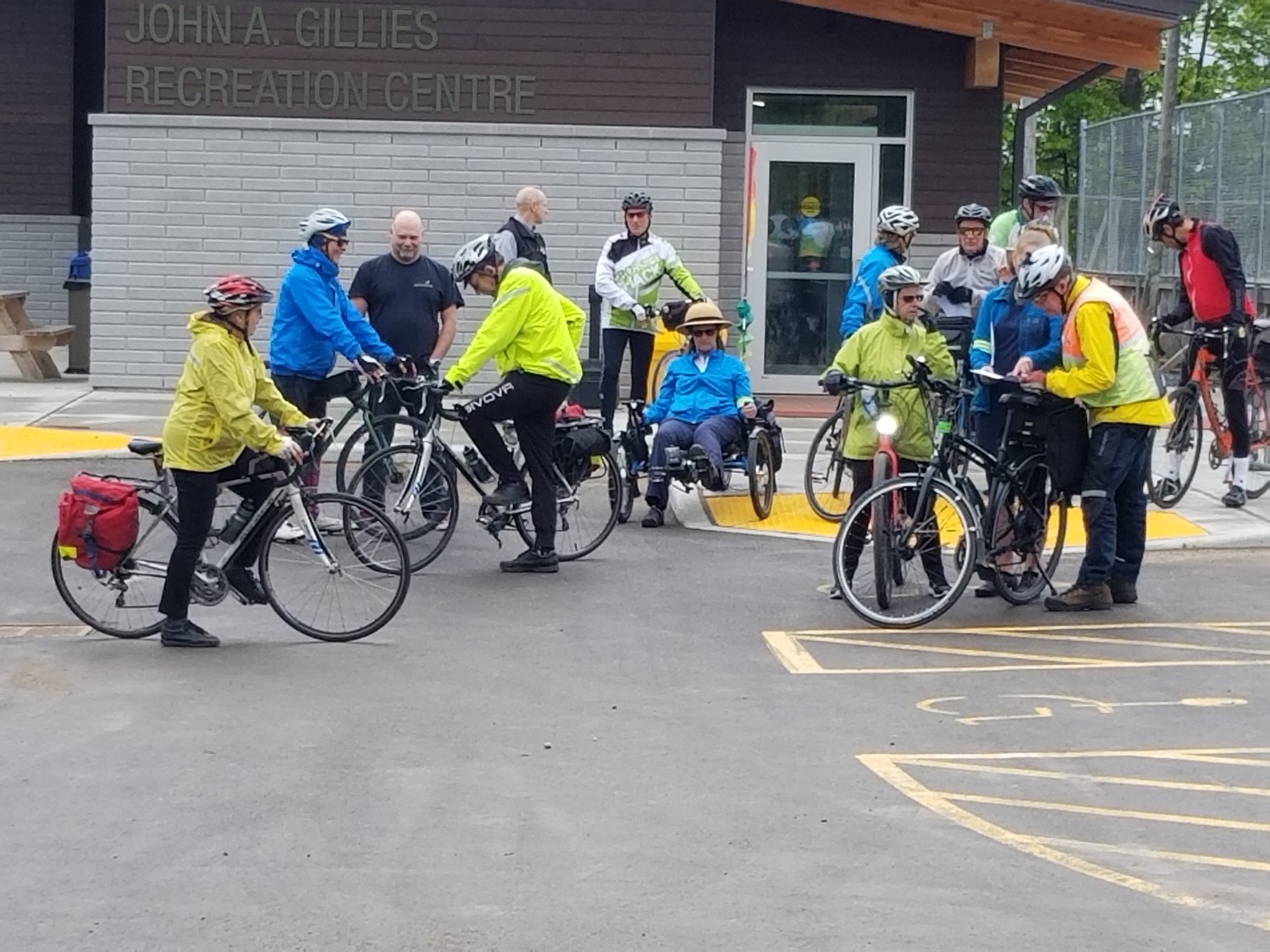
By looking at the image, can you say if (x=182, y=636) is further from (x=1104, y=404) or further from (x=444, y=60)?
(x=444, y=60)

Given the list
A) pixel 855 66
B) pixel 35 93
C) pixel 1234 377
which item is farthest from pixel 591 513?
pixel 35 93

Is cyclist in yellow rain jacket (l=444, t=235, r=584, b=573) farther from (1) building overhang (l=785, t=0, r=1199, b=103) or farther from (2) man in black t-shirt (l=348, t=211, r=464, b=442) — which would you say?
(1) building overhang (l=785, t=0, r=1199, b=103)

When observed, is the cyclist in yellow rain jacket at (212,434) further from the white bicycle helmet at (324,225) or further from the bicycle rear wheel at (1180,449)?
the bicycle rear wheel at (1180,449)

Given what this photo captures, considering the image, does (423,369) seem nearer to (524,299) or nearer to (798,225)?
(524,299)

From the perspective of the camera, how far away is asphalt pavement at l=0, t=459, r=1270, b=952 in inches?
214

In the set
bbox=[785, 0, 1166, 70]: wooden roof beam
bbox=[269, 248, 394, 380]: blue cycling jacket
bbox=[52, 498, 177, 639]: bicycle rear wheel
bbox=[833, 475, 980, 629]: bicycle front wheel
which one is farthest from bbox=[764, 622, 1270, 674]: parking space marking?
bbox=[785, 0, 1166, 70]: wooden roof beam

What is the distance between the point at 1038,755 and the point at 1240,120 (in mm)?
18013

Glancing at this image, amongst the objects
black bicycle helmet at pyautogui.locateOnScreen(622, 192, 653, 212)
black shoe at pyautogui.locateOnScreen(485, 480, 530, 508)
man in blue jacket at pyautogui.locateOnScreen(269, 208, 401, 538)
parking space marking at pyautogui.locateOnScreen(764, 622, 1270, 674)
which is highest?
black bicycle helmet at pyautogui.locateOnScreen(622, 192, 653, 212)

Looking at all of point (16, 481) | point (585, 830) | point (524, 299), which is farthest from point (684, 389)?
point (585, 830)

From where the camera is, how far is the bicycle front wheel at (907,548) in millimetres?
9445

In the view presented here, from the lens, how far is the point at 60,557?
9.09 m

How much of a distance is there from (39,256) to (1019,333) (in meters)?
16.2

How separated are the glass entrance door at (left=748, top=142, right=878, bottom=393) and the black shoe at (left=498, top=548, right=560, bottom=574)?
347 inches

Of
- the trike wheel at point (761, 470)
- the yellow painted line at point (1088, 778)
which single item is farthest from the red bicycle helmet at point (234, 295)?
the trike wheel at point (761, 470)
